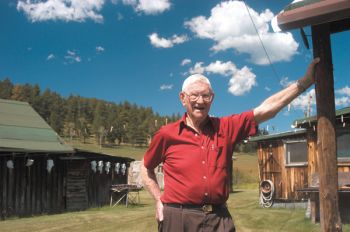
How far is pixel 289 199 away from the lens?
1909 centimetres

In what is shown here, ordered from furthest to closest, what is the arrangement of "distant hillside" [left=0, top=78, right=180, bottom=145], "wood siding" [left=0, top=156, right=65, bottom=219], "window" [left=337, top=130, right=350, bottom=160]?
"distant hillside" [left=0, top=78, right=180, bottom=145] < "wood siding" [left=0, top=156, right=65, bottom=219] < "window" [left=337, top=130, right=350, bottom=160]

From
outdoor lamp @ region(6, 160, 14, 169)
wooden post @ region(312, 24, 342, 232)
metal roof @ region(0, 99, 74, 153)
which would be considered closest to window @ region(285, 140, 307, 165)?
metal roof @ region(0, 99, 74, 153)

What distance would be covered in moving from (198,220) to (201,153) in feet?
1.75

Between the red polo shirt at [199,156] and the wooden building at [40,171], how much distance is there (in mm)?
14376

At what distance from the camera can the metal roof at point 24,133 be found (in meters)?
18.8

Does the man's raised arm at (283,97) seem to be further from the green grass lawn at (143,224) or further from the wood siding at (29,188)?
the wood siding at (29,188)

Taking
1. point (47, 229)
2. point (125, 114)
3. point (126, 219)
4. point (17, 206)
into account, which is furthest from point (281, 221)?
point (125, 114)

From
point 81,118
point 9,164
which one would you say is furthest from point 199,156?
point 81,118

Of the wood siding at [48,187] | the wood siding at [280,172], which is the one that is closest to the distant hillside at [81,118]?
the wood siding at [48,187]

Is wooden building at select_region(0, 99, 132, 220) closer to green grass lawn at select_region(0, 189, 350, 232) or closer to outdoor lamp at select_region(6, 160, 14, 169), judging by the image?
outdoor lamp at select_region(6, 160, 14, 169)

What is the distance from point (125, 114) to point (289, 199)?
119726mm

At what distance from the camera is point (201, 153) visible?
4.02 m

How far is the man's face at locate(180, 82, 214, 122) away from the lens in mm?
4043

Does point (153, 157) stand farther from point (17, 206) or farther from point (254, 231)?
point (17, 206)
